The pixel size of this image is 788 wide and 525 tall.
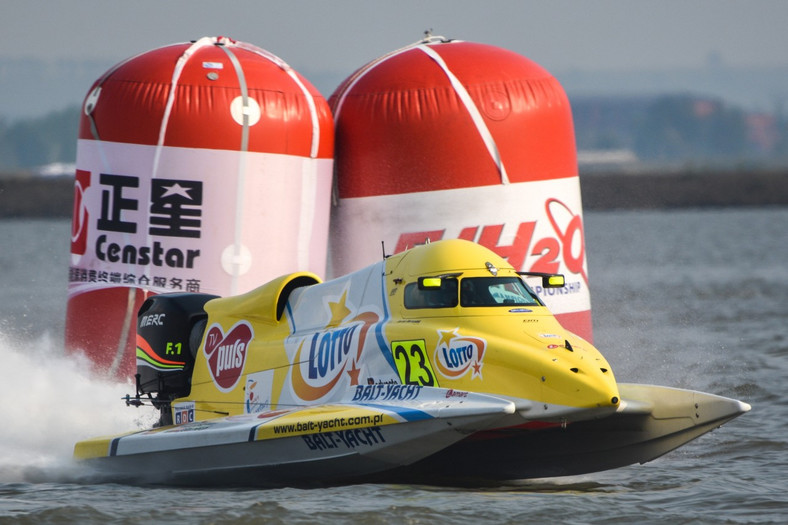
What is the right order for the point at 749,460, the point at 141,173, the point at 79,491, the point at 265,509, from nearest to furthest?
the point at 265,509 → the point at 79,491 → the point at 749,460 → the point at 141,173

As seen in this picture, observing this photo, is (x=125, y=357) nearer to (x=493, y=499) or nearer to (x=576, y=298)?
(x=576, y=298)

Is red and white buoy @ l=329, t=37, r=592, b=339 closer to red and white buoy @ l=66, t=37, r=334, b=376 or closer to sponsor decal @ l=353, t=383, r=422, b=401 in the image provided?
red and white buoy @ l=66, t=37, r=334, b=376

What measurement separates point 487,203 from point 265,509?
18.2 feet

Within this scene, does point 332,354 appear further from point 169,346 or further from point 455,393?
point 169,346

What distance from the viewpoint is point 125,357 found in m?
12.2

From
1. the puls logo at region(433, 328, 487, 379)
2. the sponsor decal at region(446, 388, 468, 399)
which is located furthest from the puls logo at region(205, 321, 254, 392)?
the sponsor decal at region(446, 388, 468, 399)

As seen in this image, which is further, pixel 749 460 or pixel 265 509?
pixel 749 460

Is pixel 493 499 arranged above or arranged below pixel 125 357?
below

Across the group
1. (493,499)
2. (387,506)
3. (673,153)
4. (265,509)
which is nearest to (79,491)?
(265,509)

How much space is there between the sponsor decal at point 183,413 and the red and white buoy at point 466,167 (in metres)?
3.22

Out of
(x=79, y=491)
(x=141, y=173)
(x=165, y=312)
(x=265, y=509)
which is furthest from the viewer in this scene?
(x=141, y=173)

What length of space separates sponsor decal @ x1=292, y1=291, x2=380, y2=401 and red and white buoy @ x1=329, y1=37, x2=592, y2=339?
10.9 feet

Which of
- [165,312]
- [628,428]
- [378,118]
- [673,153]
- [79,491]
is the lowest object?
[79,491]

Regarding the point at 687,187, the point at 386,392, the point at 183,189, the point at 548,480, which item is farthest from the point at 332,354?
the point at 687,187
